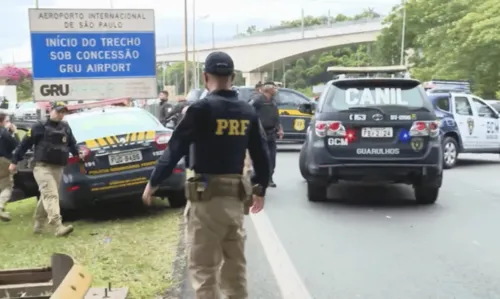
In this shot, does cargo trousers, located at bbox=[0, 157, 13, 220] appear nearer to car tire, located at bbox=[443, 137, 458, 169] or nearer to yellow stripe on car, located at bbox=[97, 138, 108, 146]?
yellow stripe on car, located at bbox=[97, 138, 108, 146]

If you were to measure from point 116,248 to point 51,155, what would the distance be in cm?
169

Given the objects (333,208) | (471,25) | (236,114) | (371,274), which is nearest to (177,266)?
(371,274)

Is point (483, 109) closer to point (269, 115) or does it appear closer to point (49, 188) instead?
point (269, 115)

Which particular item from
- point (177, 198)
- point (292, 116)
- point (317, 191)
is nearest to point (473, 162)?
point (292, 116)

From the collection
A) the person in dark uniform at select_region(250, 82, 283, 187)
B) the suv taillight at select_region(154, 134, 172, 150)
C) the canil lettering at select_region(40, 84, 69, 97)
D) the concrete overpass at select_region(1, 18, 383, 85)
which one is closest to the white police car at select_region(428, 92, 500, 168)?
the person in dark uniform at select_region(250, 82, 283, 187)

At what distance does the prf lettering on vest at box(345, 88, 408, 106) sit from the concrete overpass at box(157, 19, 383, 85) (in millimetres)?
60043

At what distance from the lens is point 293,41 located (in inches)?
2756

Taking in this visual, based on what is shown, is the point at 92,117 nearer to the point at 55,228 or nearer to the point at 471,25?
the point at 55,228

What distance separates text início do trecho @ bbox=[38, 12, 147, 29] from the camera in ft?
35.7

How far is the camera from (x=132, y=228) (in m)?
8.14

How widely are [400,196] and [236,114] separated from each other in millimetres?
6195

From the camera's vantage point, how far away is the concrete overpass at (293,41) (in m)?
68.9

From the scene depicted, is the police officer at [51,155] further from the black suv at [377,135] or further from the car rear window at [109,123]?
the black suv at [377,135]

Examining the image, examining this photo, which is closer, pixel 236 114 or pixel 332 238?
pixel 236 114
